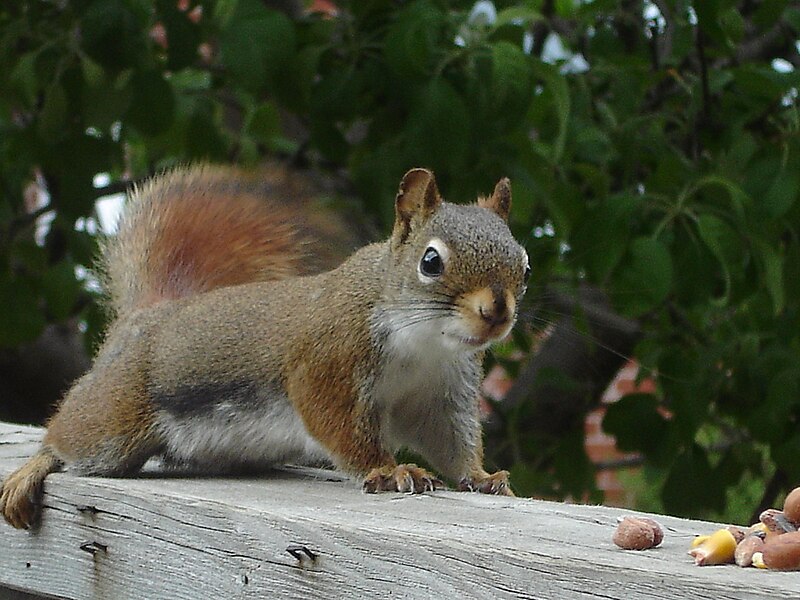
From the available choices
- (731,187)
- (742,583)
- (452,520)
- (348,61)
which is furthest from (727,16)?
(742,583)

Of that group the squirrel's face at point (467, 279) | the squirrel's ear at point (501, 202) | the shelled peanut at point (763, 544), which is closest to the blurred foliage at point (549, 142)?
the squirrel's ear at point (501, 202)

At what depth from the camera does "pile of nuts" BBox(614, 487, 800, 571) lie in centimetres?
74

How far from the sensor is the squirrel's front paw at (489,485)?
1353 millimetres

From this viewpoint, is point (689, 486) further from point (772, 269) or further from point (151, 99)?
point (151, 99)

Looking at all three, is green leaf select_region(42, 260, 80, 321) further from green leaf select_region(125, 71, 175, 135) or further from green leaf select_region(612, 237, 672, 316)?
green leaf select_region(612, 237, 672, 316)

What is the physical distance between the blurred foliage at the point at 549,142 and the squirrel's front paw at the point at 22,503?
2.79 feet

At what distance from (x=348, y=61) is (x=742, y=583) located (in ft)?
5.20

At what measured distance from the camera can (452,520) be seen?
101cm

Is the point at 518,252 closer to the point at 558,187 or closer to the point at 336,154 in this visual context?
the point at 558,187

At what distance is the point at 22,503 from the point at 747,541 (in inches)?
31.7

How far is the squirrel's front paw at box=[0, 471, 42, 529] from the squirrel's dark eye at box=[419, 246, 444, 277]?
0.46 metres

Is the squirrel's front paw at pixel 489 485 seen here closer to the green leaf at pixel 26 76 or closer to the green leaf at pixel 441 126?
the green leaf at pixel 441 126

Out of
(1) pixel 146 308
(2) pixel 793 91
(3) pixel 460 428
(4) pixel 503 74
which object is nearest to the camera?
(3) pixel 460 428

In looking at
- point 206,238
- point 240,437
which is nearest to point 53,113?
point 206,238
